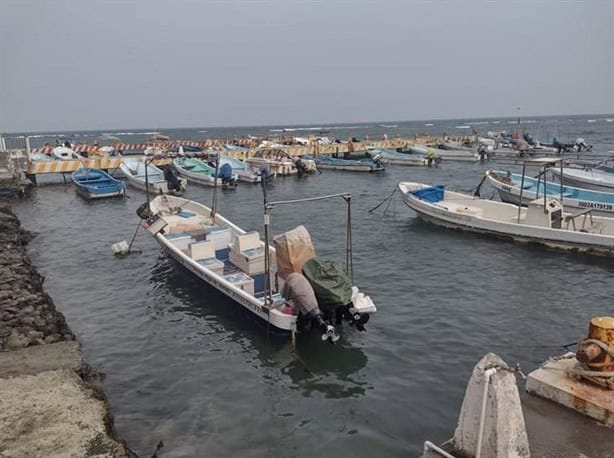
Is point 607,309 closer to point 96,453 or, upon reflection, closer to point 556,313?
point 556,313

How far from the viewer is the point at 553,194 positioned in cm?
2459

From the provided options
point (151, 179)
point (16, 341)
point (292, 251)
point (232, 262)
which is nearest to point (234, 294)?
point (292, 251)

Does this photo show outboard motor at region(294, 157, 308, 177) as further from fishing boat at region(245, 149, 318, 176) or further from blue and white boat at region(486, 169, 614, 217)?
blue and white boat at region(486, 169, 614, 217)

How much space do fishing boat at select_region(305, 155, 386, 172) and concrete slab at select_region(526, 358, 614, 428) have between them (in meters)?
39.2

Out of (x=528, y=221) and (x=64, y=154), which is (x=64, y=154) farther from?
(x=528, y=221)

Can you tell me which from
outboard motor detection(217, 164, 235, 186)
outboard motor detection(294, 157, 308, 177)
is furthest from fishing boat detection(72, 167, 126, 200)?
outboard motor detection(294, 157, 308, 177)

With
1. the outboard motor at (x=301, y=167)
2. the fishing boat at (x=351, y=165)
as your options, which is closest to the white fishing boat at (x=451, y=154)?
the fishing boat at (x=351, y=165)

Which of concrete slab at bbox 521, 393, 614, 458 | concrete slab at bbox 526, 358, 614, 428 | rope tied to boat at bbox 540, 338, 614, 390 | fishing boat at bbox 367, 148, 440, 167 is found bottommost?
concrete slab at bbox 521, 393, 614, 458

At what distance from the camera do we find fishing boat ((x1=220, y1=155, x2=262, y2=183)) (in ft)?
127

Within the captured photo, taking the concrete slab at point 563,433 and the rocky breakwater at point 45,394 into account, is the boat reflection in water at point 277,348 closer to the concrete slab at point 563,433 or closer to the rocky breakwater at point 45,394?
the rocky breakwater at point 45,394

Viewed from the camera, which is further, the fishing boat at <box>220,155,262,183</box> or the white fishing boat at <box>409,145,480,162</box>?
the white fishing boat at <box>409,145,480,162</box>

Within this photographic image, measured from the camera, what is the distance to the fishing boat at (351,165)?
44.8 m

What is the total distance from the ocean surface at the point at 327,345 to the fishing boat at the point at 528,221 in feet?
1.73

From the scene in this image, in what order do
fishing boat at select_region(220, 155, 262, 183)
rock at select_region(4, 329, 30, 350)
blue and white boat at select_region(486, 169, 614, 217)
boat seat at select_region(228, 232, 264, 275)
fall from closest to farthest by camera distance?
1. rock at select_region(4, 329, 30, 350)
2. boat seat at select_region(228, 232, 264, 275)
3. blue and white boat at select_region(486, 169, 614, 217)
4. fishing boat at select_region(220, 155, 262, 183)
